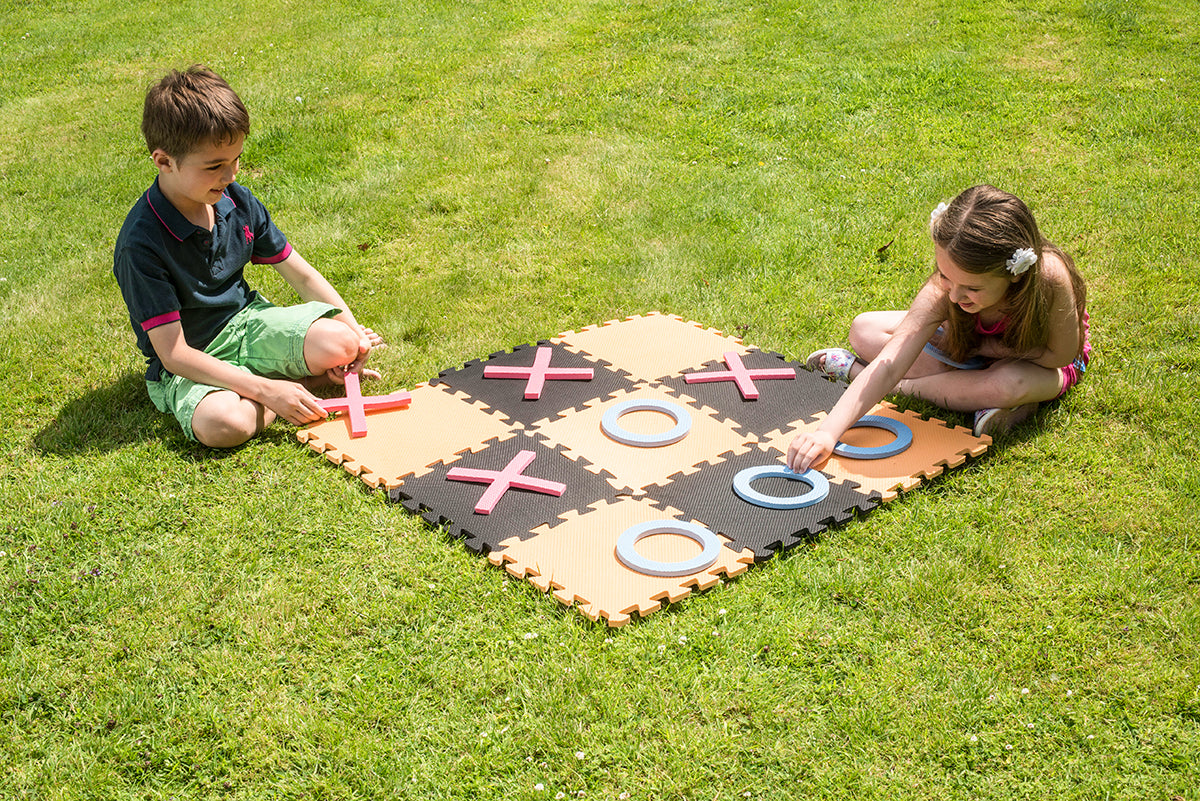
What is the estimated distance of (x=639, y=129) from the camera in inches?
296

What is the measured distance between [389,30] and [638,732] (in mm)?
8473

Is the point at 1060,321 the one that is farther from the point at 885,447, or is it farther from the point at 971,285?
the point at 885,447

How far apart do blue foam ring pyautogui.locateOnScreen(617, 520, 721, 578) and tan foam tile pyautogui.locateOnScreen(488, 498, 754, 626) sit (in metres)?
0.02

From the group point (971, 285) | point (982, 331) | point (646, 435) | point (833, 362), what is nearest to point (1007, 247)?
point (971, 285)

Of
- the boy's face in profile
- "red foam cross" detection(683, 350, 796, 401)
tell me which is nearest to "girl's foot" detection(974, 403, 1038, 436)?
"red foam cross" detection(683, 350, 796, 401)

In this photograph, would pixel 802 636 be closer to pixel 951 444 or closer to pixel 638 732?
pixel 638 732

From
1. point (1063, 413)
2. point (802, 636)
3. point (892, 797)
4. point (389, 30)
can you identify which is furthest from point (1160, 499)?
point (389, 30)

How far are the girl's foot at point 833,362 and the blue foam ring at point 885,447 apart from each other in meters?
0.42

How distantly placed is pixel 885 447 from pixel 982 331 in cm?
73

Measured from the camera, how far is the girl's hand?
3763mm

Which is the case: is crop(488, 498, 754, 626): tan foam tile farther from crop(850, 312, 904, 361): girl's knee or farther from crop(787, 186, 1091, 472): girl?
crop(850, 312, 904, 361): girl's knee

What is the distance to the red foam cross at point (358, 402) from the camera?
166 inches

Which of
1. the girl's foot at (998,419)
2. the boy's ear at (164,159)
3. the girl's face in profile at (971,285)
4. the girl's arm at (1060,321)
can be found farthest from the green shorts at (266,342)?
the girl's arm at (1060,321)

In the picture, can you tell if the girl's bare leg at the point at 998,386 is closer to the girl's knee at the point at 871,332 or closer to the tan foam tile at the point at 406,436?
the girl's knee at the point at 871,332
